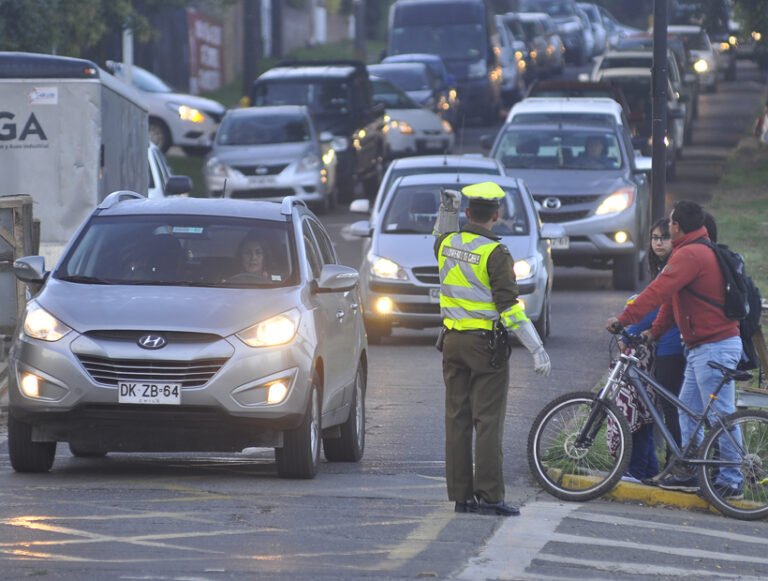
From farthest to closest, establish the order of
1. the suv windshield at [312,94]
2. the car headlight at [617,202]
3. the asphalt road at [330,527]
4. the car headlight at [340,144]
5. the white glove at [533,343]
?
the suv windshield at [312,94] → the car headlight at [340,144] → the car headlight at [617,202] → the white glove at [533,343] → the asphalt road at [330,527]

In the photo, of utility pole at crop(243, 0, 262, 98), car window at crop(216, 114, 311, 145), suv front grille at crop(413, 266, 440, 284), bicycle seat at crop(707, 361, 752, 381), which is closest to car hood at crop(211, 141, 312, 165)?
car window at crop(216, 114, 311, 145)

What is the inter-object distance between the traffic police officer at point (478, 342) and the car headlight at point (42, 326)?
207 centimetres

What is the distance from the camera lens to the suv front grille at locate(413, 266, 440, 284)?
55.2ft

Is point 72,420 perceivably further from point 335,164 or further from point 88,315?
point 335,164

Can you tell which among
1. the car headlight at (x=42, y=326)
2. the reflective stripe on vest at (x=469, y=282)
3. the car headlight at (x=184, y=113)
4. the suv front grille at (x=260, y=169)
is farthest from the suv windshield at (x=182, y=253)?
the car headlight at (x=184, y=113)

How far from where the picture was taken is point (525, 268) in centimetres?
1683

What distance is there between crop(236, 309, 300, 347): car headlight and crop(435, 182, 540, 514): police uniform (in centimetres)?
108

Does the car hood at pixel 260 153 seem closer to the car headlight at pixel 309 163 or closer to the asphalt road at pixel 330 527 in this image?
the car headlight at pixel 309 163

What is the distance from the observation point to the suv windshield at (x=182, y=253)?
10305mm

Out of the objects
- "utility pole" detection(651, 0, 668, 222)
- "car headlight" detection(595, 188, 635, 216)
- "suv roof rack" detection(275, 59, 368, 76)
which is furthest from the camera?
"suv roof rack" detection(275, 59, 368, 76)

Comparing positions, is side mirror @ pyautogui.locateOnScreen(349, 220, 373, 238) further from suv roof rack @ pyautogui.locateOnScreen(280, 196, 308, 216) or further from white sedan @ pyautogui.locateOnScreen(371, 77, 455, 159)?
white sedan @ pyautogui.locateOnScreen(371, 77, 455, 159)

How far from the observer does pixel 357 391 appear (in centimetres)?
1120

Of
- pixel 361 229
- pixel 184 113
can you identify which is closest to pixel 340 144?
pixel 184 113

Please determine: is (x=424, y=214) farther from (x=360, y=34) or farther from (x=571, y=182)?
(x=360, y=34)
